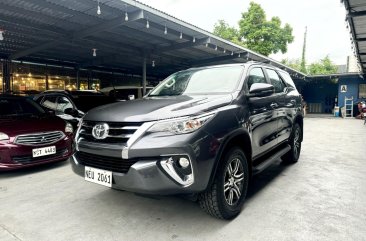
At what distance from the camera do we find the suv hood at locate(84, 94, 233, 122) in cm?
241

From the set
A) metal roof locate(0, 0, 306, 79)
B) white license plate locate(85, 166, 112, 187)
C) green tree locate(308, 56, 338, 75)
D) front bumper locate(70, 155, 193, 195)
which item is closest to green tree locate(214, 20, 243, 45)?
metal roof locate(0, 0, 306, 79)

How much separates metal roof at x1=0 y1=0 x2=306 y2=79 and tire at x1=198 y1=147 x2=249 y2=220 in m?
5.35

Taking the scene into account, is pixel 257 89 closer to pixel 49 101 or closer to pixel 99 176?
pixel 99 176

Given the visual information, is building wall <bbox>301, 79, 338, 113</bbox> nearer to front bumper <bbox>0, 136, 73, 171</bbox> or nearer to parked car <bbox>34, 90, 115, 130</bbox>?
parked car <bbox>34, 90, 115, 130</bbox>

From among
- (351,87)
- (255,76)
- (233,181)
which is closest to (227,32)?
(351,87)

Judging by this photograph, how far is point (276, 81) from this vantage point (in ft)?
14.1

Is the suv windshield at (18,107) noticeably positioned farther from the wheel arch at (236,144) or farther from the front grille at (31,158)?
the wheel arch at (236,144)

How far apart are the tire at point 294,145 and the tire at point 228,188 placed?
214 centimetres

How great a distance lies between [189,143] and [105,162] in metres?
0.83

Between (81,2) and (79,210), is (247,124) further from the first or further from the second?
(81,2)

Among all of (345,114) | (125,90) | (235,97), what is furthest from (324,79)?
(235,97)

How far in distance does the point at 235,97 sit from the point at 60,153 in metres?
3.39

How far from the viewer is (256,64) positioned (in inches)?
146

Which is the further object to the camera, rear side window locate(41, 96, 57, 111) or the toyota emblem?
rear side window locate(41, 96, 57, 111)
